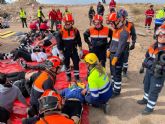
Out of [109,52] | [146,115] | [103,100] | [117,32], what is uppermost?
[117,32]

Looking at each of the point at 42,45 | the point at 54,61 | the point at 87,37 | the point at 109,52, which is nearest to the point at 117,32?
the point at 109,52

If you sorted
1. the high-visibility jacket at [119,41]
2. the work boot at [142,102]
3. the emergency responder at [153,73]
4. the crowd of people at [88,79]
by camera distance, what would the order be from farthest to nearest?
1. the work boot at [142,102]
2. the high-visibility jacket at [119,41]
3. the emergency responder at [153,73]
4. the crowd of people at [88,79]

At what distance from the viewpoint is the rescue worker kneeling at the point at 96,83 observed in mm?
5852

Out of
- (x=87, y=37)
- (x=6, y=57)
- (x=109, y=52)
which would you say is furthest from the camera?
(x=6, y=57)

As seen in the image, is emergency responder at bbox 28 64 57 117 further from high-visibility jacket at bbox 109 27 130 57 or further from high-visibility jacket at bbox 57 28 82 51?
high-visibility jacket at bbox 57 28 82 51

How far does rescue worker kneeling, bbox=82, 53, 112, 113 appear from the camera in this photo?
19.2 ft

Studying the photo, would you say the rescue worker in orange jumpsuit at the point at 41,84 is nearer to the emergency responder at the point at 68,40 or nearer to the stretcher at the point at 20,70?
the stretcher at the point at 20,70

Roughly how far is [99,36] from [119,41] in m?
1.04

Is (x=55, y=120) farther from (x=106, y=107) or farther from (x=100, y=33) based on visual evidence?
(x=100, y=33)

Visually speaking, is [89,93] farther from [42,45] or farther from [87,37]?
[42,45]

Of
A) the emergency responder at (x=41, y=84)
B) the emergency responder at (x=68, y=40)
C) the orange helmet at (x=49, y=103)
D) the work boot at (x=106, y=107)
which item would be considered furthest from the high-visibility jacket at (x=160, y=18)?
the orange helmet at (x=49, y=103)

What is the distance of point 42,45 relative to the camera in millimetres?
10648

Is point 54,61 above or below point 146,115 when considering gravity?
above

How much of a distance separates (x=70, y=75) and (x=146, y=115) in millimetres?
2668
